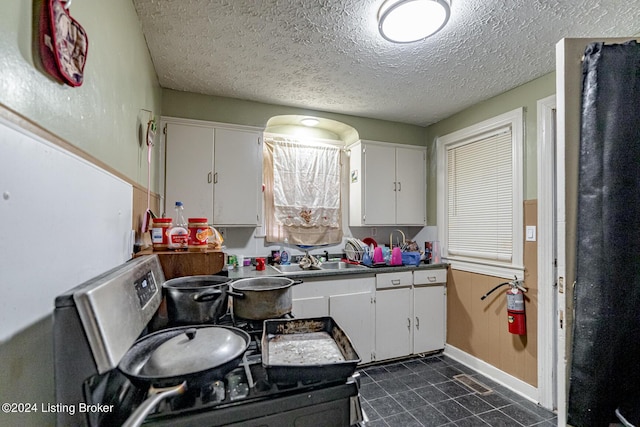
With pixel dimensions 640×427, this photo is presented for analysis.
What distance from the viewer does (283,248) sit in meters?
3.01

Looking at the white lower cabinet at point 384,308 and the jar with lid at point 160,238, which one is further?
the white lower cabinet at point 384,308

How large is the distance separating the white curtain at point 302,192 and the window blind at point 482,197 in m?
1.18

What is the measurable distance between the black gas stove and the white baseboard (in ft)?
7.04

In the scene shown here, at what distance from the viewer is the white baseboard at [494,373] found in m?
2.18

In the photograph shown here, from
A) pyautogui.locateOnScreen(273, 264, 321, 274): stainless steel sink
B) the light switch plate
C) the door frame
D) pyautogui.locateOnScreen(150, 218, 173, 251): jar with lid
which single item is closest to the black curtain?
the door frame

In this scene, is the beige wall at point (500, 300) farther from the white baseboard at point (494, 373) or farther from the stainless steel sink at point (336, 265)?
the stainless steel sink at point (336, 265)

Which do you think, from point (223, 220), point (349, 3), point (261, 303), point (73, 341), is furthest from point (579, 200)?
point (223, 220)

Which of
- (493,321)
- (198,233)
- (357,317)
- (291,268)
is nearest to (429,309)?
(493,321)

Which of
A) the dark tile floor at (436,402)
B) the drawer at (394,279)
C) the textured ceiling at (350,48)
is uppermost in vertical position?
the textured ceiling at (350,48)

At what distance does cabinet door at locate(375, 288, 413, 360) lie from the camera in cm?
264

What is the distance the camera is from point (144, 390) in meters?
0.65

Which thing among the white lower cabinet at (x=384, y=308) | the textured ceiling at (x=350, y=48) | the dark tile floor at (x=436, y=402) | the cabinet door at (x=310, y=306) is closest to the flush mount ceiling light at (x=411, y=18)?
the textured ceiling at (x=350, y=48)

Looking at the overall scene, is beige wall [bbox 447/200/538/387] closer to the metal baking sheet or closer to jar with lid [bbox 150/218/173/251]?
the metal baking sheet

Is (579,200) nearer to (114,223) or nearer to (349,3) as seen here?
(349,3)
